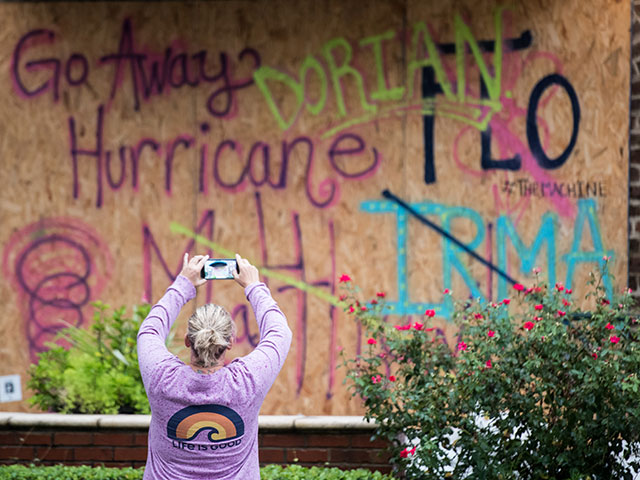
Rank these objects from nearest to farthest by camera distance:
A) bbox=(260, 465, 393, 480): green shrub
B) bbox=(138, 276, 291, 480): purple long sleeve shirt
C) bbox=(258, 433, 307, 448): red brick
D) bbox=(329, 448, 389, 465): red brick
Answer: bbox=(138, 276, 291, 480): purple long sleeve shirt, bbox=(260, 465, 393, 480): green shrub, bbox=(329, 448, 389, 465): red brick, bbox=(258, 433, 307, 448): red brick

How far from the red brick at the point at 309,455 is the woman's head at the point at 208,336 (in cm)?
241

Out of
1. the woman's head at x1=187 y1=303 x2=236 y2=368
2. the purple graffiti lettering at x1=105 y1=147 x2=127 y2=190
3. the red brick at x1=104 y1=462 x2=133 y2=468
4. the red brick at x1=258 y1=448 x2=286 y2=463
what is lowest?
the red brick at x1=104 y1=462 x2=133 y2=468

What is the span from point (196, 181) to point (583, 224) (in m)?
3.15

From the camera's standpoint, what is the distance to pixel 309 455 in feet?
18.5

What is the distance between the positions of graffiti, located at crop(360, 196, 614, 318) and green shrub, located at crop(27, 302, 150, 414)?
2110mm

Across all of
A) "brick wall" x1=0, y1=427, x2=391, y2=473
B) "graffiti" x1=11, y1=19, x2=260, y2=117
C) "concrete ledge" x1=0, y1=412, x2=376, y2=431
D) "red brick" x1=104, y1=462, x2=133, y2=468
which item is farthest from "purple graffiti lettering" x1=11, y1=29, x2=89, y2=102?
"red brick" x1=104, y1=462, x2=133, y2=468

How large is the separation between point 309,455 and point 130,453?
3.57 feet

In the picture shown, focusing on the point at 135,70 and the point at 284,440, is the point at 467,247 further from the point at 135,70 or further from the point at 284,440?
the point at 135,70

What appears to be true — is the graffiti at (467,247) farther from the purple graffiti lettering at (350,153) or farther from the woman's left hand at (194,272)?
the woman's left hand at (194,272)

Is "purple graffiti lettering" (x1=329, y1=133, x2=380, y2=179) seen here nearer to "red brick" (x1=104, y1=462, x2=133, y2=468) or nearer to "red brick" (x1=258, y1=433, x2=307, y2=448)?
"red brick" (x1=258, y1=433, x2=307, y2=448)

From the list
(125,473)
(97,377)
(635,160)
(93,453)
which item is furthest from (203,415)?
(635,160)

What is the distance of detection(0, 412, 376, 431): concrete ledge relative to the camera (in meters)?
5.59

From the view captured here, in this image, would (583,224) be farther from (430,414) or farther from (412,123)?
(430,414)

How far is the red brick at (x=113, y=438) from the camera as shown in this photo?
18.7 feet
